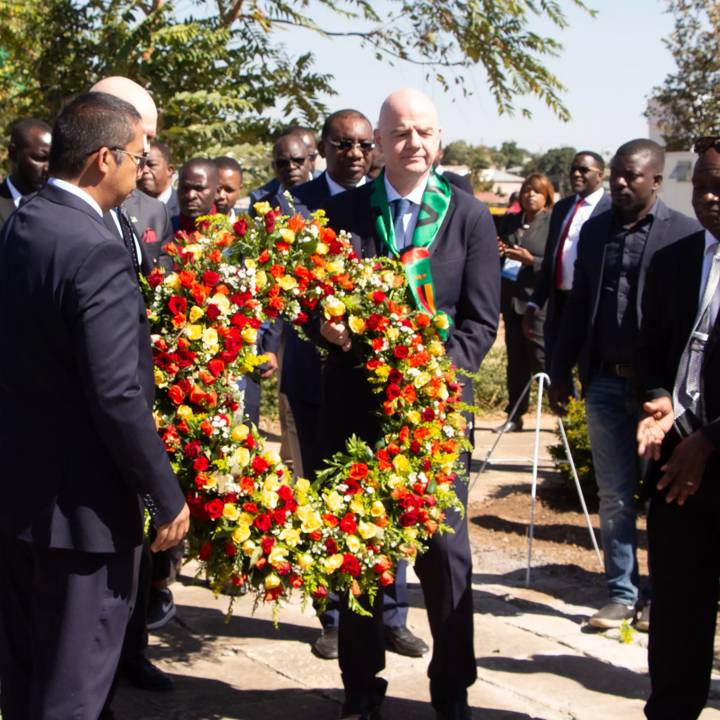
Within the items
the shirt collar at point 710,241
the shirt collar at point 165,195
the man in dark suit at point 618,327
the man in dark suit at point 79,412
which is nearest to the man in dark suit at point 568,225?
the man in dark suit at point 618,327

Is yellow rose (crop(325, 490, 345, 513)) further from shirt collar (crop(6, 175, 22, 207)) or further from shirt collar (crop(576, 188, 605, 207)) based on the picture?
shirt collar (crop(576, 188, 605, 207))

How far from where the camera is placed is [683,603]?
4.32 m

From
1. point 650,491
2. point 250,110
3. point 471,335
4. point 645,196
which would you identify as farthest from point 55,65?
point 650,491

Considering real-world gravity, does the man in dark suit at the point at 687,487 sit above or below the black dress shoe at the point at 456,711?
above

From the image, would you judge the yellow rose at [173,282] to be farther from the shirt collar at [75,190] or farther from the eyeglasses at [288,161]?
the eyeglasses at [288,161]

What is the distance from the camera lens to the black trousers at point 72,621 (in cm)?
367

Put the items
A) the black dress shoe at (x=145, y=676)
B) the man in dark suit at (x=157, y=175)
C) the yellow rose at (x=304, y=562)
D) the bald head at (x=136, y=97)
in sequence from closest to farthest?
the yellow rose at (x=304, y=562), the bald head at (x=136, y=97), the black dress shoe at (x=145, y=676), the man in dark suit at (x=157, y=175)

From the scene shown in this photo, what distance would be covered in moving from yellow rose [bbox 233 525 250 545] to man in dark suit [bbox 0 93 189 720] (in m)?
0.31

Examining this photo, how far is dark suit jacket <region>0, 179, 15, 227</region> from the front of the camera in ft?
20.9

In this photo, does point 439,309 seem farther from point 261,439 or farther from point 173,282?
point 173,282

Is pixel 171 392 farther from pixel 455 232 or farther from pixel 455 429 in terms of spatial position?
pixel 455 232

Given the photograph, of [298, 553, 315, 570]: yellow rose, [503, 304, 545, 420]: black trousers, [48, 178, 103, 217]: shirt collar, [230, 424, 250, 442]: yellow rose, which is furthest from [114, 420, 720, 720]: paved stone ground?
[503, 304, 545, 420]: black trousers

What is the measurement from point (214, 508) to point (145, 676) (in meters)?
1.57

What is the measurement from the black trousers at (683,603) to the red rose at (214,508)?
158 cm
